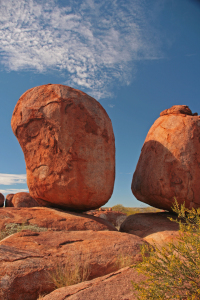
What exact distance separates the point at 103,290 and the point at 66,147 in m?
4.23

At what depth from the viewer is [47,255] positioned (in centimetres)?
452

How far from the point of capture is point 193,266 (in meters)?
3.03

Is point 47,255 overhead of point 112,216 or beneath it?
overhead

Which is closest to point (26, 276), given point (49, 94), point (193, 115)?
point (49, 94)

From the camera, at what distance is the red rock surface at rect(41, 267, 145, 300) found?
336cm

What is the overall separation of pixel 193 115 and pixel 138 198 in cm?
356

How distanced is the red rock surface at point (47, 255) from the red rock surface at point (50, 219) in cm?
74

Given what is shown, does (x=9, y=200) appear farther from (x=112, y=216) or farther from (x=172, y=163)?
(x=172, y=163)

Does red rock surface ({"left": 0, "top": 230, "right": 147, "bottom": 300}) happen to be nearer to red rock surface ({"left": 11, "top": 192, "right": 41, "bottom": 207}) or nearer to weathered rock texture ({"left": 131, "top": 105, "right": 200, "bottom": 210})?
weathered rock texture ({"left": 131, "top": 105, "right": 200, "bottom": 210})

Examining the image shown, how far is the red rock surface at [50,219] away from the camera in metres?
6.34

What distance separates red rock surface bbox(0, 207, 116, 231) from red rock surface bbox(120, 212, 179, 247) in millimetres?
1284

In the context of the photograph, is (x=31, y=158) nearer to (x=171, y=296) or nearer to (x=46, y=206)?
(x=46, y=206)

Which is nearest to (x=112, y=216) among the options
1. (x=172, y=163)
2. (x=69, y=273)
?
(x=172, y=163)

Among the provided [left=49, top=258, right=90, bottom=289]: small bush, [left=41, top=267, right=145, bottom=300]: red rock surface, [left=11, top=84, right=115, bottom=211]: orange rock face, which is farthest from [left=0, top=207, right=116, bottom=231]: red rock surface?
[left=41, top=267, right=145, bottom=300]: red rock surface
